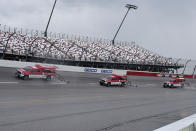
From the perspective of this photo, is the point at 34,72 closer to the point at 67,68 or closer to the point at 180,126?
the point at 67,68

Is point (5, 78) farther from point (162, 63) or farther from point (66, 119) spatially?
point (162, 63)

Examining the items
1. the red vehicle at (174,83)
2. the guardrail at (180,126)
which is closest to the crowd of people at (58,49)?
the red vehicle at (174,83)

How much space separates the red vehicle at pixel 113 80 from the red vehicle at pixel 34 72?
5258 mm

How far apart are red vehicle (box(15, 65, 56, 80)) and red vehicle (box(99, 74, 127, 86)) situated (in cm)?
526

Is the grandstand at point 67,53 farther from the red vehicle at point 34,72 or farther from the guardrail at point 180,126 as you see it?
the guardrail at point 180,126

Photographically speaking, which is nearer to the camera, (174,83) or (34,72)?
(34,72)

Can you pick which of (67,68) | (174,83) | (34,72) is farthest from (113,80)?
(174,83)

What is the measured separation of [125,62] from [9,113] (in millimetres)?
32533

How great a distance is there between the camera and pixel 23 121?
872 cm

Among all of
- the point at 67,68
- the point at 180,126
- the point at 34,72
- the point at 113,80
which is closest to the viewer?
the point at 180,126

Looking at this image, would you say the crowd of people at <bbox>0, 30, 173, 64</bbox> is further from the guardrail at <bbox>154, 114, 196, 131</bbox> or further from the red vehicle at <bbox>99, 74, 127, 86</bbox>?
the guardrail at <bbox>154, 114, 196, 131</bbox>

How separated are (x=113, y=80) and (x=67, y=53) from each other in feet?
41.6

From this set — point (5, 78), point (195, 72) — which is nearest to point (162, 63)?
point (195, 72)

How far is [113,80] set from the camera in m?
27.0
